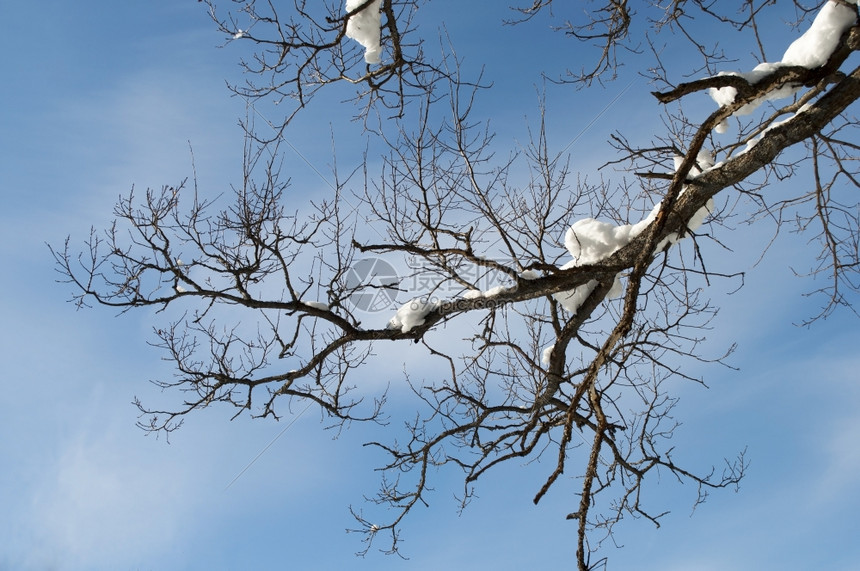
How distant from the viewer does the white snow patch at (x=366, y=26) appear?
4887mm

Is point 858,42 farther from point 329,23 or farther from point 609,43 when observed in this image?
point 329,23

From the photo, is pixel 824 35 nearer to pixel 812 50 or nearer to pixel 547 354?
pixel 812 50

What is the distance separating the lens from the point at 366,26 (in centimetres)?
496

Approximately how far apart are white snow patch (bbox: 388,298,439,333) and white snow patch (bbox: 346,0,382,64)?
2.33 meters

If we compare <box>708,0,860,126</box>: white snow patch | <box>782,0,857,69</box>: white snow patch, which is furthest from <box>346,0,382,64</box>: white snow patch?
<box>782,0,857,69</box>: white snow patch

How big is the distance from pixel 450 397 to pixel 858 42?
4.76 metres

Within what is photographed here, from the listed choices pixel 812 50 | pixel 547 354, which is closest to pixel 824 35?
pixel 812 50

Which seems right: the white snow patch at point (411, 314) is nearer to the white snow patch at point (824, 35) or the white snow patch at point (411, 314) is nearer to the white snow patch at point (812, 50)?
the white snow patch at point (812, 50)

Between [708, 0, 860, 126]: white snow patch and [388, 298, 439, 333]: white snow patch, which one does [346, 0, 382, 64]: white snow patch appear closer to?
[388, 298, 439, 333]: white snow patch

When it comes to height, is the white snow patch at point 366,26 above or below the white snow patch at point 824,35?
above

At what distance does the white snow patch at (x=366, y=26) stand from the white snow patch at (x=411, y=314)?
7.64ft

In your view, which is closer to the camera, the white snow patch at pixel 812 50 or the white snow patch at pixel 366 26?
the white snow patch at pixel 812 50

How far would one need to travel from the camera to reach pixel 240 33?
16.7ft

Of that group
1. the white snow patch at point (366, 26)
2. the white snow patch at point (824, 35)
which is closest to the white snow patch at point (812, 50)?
the white snow patch at point (824, 35)
